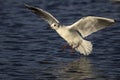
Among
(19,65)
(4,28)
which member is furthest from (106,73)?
(4,28)

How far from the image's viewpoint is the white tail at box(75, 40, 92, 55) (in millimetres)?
13539

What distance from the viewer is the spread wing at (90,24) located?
13.1 meters

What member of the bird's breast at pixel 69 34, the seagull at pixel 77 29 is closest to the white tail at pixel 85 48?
the seagull at pixel 77 29

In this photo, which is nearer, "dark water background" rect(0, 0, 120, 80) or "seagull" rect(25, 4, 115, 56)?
"dark water background" rect(0, 0, 120, 80)

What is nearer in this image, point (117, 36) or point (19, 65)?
point (19, 65)

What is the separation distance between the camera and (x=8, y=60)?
13.7 meters

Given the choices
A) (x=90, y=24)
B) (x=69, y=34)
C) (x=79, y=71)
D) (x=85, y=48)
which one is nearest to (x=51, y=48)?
(x=69, y=34)

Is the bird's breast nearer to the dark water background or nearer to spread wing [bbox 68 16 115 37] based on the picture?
spread wing [bbox 68 16 115 37]

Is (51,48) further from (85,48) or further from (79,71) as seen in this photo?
(79,71)

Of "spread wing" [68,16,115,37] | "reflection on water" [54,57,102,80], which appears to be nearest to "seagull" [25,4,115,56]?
"spread wing" [68,16,115,37]

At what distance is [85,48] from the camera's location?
13.6 metres

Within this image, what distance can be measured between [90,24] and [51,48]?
182cm

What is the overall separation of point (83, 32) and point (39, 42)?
2.31 m

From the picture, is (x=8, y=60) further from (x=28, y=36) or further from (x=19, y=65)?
(x=28, y=36)
